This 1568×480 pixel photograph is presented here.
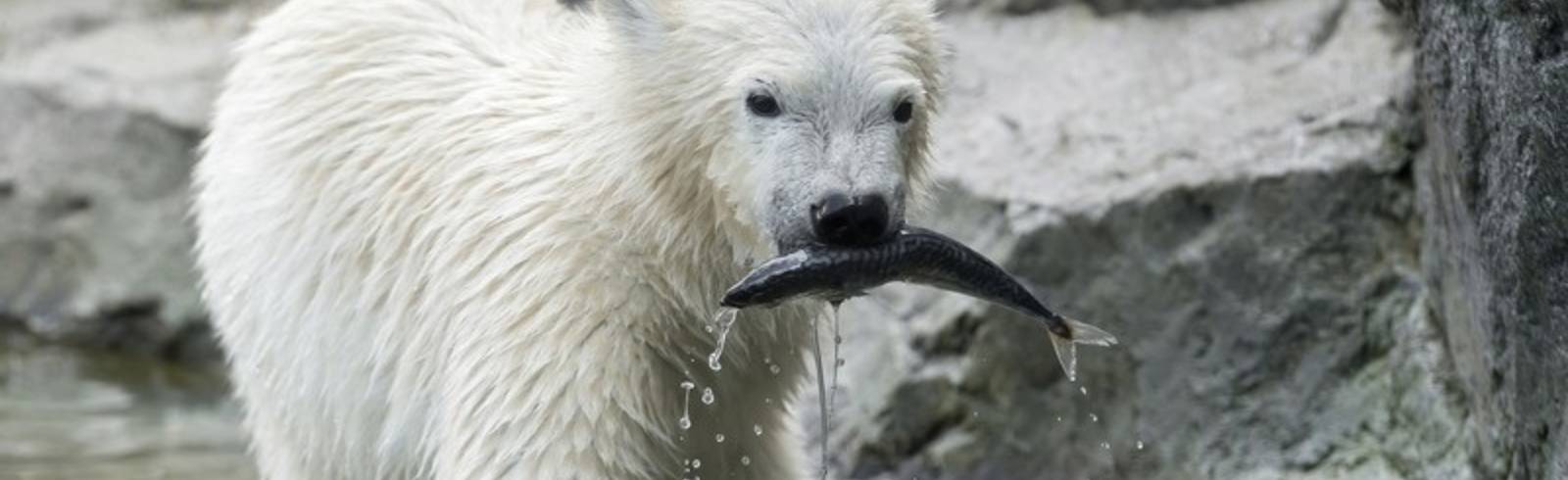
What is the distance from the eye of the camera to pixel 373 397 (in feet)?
15.0

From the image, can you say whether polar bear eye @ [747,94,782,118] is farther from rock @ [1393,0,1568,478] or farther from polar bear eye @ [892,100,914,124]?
rock @ [1393,0,1568,478]

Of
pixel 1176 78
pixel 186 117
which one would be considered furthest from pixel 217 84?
pixel 1176 78

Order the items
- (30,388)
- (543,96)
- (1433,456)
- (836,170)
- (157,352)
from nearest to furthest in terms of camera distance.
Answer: (836,170), (543,96), (1433,456), (30,388), (157,352)

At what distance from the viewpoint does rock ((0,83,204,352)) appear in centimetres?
812

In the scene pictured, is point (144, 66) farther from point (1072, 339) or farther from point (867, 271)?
point (867, 271)

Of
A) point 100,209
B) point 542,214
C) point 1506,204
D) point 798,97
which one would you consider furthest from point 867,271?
point 100,209

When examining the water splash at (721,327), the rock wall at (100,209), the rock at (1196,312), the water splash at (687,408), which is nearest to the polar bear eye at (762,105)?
the water splash at (721,327)

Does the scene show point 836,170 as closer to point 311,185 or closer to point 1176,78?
point 311,185

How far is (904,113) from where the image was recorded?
3861 mm

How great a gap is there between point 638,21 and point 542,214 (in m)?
0.39

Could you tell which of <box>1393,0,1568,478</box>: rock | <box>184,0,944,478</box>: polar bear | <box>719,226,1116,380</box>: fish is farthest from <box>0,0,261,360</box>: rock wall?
<box>719,226,1116,380</box>: fish

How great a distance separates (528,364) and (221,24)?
5.11 metres

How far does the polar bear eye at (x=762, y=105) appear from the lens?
3814 mm

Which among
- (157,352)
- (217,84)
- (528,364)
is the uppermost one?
(528,364)
